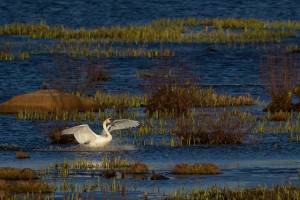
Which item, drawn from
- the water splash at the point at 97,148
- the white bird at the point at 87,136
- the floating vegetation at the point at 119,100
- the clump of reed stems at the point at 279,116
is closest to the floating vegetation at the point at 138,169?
the white bird at the point at 87,136

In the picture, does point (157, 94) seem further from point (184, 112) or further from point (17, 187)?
point (17, 187)

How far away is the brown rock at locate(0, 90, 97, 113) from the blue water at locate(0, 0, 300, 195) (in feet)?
2.24

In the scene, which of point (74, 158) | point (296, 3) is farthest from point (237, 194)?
point (296, 3)

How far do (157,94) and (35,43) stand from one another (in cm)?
2120

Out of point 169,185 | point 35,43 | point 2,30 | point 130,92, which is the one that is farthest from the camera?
point 2,30

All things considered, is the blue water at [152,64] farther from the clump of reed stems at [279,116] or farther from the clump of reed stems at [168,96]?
the clump of reed stems at [168,96]

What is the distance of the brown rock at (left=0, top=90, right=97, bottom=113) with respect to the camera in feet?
92.3

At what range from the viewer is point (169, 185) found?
57.5 ft

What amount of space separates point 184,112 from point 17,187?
427 inches

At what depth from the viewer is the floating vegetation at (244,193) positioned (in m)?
15.6

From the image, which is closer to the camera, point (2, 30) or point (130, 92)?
point (130, 92)

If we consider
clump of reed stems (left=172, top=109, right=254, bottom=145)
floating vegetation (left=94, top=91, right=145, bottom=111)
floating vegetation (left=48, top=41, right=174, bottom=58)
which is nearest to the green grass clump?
clump of reed stems (left=172, top=109, right=254, bottom=145)

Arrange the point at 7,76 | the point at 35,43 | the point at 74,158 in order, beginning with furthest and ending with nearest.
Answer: the point at 35,43 < the point at 7,76 < the point at 74,158

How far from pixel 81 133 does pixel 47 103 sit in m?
6.25
